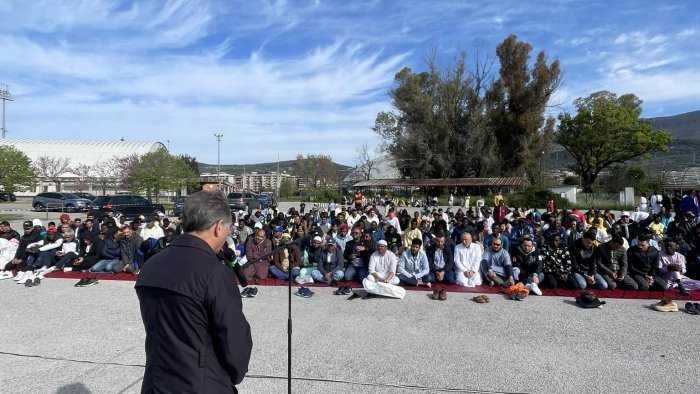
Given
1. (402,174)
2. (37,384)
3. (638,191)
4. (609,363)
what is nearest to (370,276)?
(609,363)

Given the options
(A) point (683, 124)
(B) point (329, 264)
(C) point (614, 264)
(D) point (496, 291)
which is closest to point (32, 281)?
(B) point (329, 264)

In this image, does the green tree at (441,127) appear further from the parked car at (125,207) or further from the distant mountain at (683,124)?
the distant mountain at (683,124)

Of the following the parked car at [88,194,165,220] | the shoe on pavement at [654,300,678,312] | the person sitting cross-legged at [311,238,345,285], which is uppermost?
the parked car at [88,194,165,220]

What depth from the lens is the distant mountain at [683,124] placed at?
151 m

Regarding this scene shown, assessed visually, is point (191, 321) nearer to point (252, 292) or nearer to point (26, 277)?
point (252, 292)

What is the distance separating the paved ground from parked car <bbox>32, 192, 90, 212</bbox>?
28.8m

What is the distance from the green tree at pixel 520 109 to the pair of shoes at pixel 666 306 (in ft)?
137

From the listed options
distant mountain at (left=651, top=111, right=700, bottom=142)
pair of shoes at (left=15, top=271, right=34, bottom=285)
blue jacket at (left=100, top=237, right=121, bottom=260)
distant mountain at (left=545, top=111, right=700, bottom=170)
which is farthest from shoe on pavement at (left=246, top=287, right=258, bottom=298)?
distant mountain at (left=651, top=111, right=700, bottom=142)

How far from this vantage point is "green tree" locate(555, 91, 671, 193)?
156 feet

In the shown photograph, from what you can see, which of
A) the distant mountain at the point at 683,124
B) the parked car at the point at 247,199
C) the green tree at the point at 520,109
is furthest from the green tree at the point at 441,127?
the distant mountain at the point at 683,124

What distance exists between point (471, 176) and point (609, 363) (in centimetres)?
4574

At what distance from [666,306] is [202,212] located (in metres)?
7.87

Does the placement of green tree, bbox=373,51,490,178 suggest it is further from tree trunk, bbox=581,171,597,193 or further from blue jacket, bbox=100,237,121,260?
blue jacket, bbox=100,237,121,260

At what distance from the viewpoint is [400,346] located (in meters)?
5.71
